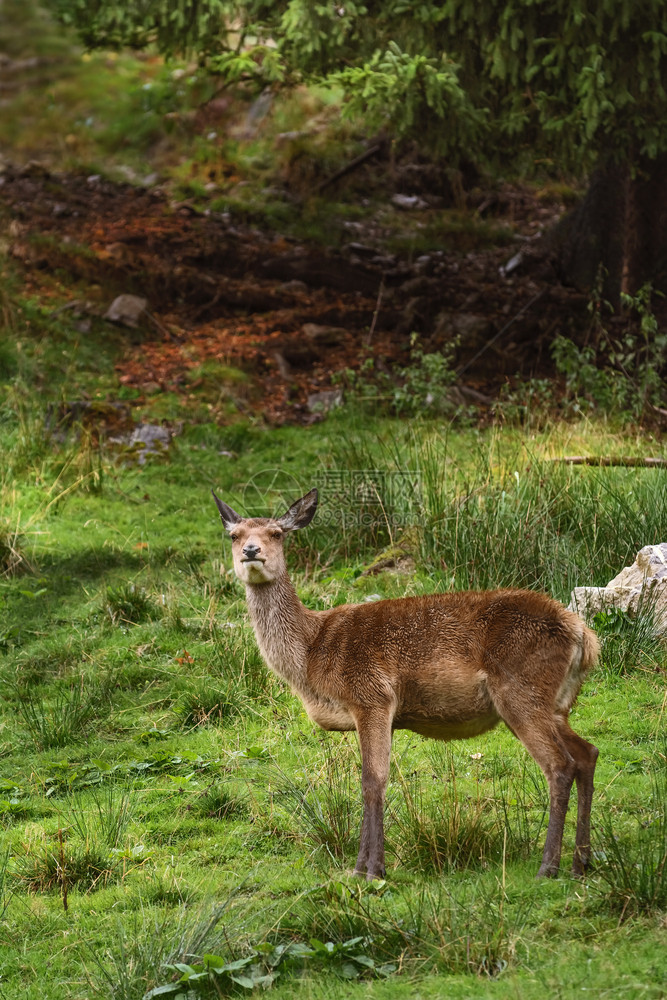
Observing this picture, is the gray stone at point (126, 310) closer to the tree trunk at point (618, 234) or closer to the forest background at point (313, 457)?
the forest background at point (313, 457)

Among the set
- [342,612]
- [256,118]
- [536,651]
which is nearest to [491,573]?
[342,612]

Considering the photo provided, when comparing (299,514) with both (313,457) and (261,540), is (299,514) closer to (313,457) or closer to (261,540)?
(261,540)

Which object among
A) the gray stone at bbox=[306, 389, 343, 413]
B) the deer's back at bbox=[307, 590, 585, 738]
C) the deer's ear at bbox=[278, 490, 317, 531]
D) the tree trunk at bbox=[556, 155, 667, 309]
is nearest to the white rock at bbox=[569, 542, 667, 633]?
the deer's back at bbox=[307, 590, 585, 738]

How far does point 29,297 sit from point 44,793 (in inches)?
415

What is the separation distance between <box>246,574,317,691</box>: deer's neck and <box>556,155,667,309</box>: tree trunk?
9806 millimetres

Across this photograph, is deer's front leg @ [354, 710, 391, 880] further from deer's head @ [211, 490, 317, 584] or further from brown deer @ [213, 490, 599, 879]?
deer's head @ [211, 490, 317, 584]

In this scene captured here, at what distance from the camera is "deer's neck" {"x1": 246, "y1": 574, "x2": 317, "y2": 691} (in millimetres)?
6051

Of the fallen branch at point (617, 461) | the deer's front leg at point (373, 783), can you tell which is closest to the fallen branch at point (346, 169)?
the fallen branch at point (617, 461)

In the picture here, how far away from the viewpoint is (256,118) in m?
22.9

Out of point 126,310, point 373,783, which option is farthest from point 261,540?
point 126,310

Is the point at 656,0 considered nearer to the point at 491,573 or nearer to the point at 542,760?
the point at 491,573

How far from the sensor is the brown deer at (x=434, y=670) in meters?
5.40

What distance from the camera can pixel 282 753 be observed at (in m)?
7.13

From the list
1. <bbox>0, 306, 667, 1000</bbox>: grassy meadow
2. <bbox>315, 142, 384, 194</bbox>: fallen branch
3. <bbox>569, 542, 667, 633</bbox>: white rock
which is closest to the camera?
<bbox>0, 306, 667, 1000</bbox>: grassy meadow
